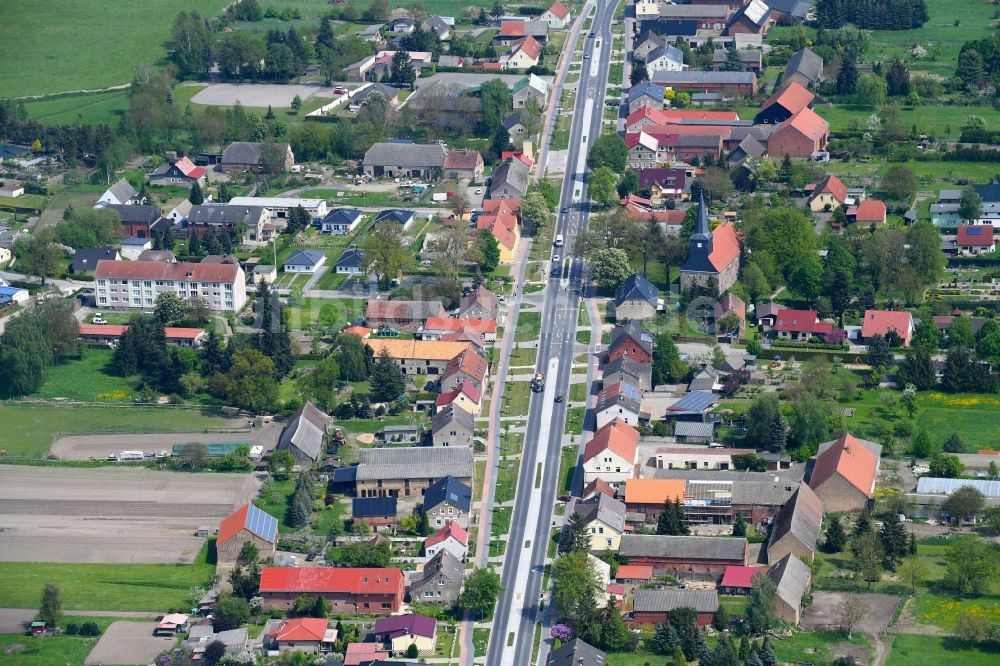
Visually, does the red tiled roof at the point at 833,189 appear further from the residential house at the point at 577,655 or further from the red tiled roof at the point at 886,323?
the residential house at the point at 577,655

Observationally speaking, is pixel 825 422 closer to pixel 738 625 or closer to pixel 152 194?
pixel 738 625

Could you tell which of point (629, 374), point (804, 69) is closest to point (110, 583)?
point (629, 374)

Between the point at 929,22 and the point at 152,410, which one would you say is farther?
the point at 929,22

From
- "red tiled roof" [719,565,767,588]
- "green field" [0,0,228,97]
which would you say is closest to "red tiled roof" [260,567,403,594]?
"red tiled roof" [719,565,767,588]

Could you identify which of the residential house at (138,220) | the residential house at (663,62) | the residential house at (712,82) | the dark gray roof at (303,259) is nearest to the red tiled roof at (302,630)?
the dark gray roof at (303,259)

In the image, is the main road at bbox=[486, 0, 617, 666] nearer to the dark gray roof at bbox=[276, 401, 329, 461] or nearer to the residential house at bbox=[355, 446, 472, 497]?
the residential house at bbox=[355, 446, 472, 497]

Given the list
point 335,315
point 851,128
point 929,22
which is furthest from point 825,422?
point 929,22
